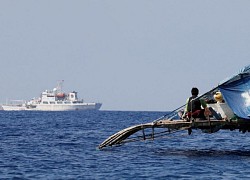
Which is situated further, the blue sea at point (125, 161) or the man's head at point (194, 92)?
the man's head at point (194, 92)

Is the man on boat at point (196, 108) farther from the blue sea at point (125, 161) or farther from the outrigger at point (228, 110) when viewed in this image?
the blue sea at point (125, 161)

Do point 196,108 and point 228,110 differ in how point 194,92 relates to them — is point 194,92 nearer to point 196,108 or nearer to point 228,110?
point 196,108


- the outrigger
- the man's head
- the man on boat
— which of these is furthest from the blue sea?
the man's head

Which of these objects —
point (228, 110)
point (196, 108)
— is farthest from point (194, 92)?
point (228, 110)

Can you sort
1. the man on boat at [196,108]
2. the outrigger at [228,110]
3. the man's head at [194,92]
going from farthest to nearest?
the man's head at [194,92] < the man on boat at [196,108] < the outrigger at [228,110]

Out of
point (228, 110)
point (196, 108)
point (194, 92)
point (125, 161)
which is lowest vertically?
point (125, 161)

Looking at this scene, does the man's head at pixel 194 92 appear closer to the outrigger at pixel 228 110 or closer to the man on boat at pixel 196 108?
the man on boat at pixel 196 108

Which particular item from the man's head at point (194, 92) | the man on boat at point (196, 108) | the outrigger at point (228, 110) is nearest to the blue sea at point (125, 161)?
the outrigger at point (228, 110)

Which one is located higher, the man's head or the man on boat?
the man's head

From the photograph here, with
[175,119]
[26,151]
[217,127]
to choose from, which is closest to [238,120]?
[217,127]

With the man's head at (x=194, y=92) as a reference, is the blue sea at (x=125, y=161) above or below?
below

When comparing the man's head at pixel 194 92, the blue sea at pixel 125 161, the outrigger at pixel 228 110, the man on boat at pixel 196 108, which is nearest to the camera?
the blue sea at pixel 125 161

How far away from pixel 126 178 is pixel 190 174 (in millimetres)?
2732

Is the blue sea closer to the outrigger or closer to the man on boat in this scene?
the outrigger
